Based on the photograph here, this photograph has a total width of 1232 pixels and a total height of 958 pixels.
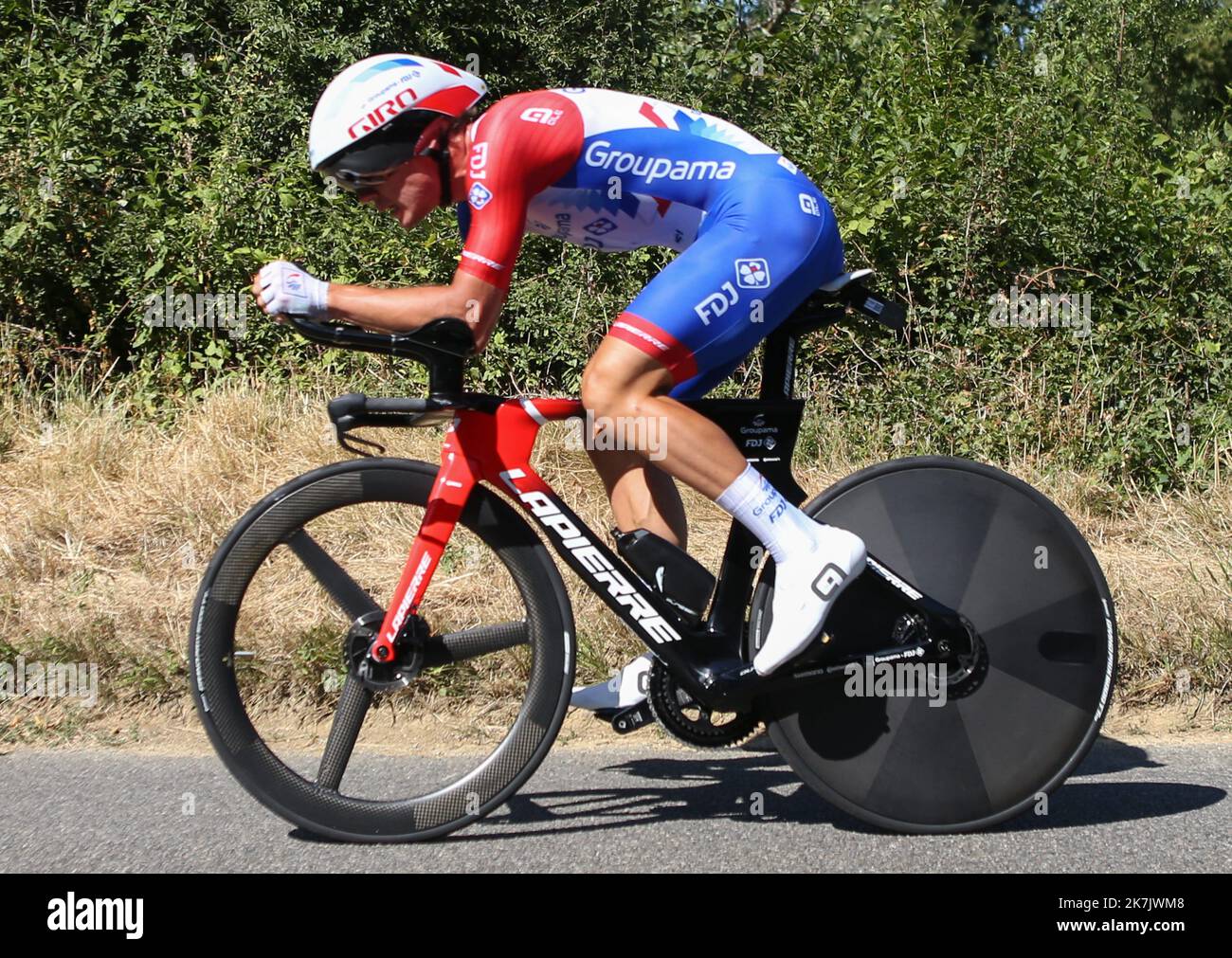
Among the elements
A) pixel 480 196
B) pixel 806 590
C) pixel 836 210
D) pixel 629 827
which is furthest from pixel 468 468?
pixel 836 210

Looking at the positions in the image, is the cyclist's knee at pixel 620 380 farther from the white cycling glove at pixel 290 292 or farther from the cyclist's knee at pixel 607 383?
the white cycling glove at pixel 290 292

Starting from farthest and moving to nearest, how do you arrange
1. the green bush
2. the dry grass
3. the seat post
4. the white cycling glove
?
the green bush
the dry grass
the seat post
the white cycling glove

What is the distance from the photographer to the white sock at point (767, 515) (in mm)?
3203

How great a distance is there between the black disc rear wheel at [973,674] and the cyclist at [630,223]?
0.25 m

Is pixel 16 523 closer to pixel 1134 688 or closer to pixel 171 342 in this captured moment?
pixel 171 342

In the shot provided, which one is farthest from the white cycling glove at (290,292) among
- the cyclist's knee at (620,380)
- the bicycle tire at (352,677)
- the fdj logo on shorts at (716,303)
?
the fdj logo on shorts at (716,303)

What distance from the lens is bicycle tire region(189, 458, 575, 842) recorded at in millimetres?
3156

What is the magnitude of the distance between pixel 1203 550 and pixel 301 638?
3484 mm

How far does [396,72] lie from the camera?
3074 mm

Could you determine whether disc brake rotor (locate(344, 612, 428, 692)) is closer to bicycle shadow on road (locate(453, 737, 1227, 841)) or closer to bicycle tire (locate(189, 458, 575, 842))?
bicycle tire (locate(189, 458, 575, 842))

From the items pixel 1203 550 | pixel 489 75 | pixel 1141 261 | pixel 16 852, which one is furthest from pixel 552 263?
pixel 16 852

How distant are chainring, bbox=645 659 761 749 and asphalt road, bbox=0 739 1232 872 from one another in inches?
9.6

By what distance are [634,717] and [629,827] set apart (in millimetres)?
280

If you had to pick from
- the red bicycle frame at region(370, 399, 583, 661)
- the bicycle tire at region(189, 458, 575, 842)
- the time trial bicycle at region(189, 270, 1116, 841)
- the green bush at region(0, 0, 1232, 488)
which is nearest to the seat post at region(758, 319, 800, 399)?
the time trial bicycle at region(189, 270, 1116, 841)
